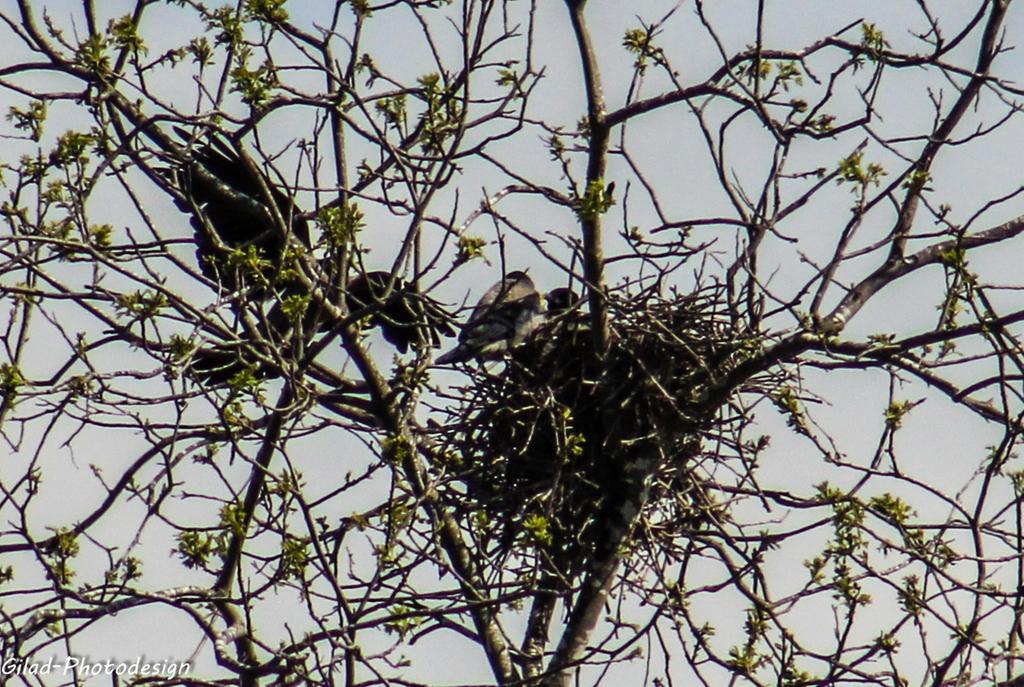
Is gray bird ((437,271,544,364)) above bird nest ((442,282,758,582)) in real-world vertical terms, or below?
above

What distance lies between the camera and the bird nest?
22.3ft

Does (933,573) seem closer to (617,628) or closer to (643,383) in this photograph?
(617,628)

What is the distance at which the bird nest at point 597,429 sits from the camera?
22.3 ft

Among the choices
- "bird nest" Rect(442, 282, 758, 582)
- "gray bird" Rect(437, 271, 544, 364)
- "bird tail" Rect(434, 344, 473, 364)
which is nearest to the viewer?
"bird nest" Rect(442, 282, 758, 582)

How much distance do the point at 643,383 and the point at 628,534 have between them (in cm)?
68

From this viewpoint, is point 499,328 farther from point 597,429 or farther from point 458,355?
point 597,429

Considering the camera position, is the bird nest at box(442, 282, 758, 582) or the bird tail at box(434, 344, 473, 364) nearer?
the bird nest at box(442, 282, 758, 582)

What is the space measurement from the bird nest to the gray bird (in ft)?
0.54

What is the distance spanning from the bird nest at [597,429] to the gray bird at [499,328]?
17 centimetres

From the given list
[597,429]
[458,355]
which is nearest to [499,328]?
[458,355]

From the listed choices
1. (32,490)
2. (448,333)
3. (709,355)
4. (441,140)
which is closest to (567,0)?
(441,140)

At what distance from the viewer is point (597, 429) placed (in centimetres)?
712

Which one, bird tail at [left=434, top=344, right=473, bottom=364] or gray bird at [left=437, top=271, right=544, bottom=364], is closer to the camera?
gray bird at [left=437, top=271, right=544, bottom=364]

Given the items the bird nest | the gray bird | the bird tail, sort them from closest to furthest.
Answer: the bird nest < the gray bird < the bird tail
